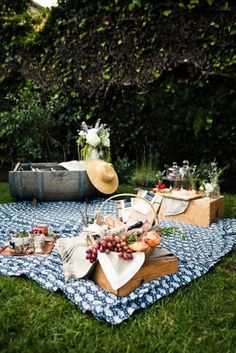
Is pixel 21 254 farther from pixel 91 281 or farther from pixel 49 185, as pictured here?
pixel 49 185

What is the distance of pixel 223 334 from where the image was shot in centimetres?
212

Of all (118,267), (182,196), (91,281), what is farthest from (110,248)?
(182,196)

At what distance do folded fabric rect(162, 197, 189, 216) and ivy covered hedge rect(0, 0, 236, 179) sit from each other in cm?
236

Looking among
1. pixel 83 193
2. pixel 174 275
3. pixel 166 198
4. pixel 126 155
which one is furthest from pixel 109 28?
pixel 174 275

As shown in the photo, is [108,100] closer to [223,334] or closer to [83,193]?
[83,193]

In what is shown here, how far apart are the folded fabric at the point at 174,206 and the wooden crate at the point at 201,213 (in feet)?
0.15

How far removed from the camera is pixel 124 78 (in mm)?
7305

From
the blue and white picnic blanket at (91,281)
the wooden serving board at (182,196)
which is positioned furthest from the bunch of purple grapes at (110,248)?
the wooden serving board at (182,196)

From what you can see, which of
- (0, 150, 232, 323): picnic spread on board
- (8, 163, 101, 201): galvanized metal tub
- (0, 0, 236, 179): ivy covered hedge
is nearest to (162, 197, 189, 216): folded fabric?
(0, 150, 232, 323): picnic spread on board

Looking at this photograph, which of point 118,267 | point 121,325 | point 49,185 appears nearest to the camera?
point 121,325

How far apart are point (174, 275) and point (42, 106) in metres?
5.93

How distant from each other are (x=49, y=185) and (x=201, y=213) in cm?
227

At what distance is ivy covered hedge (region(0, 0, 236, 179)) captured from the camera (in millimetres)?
6523

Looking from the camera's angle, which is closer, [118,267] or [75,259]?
[118,267]
